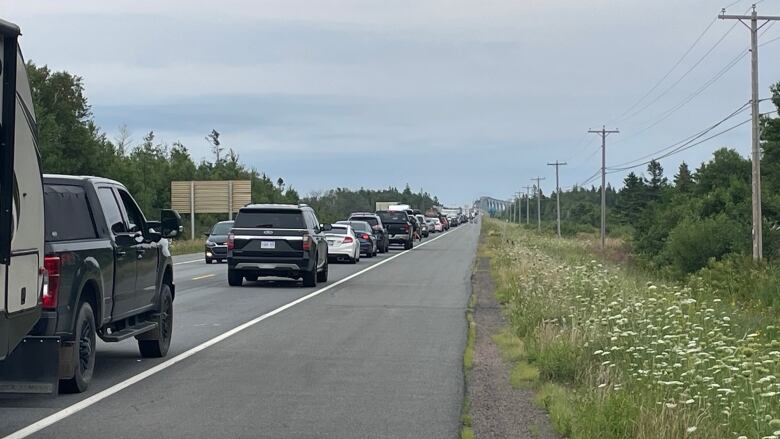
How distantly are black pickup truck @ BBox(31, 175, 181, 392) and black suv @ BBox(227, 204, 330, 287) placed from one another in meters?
12.1

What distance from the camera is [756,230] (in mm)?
36500

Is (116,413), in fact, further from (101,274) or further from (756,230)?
(756,230)

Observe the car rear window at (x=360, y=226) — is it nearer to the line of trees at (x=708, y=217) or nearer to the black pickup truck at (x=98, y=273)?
the line of trees at (x=708, y=217)

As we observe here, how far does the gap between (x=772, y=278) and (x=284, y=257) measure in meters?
14.4

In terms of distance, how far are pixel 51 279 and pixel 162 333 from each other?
13.1 feet

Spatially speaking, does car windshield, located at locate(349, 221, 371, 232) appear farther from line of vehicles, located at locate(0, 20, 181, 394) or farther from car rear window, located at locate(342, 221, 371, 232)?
line of vehicles, located at locate(0, 20, 181, 394)

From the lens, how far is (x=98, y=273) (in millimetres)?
10938

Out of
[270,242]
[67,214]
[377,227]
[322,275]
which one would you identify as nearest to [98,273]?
[67,214]

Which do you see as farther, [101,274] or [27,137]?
[101,274]

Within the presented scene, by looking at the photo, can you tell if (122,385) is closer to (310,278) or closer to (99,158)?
(310,278)

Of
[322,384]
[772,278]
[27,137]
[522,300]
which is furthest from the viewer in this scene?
[772,278]

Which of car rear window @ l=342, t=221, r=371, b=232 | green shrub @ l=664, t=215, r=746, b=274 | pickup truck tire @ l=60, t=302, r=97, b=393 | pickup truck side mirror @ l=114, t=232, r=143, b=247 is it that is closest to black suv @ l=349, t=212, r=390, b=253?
car rear window @ l=342, t=221, r=371, b=232

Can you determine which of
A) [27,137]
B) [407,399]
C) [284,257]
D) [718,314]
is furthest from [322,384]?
[284,257]

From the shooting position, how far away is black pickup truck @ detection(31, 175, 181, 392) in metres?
10.0
